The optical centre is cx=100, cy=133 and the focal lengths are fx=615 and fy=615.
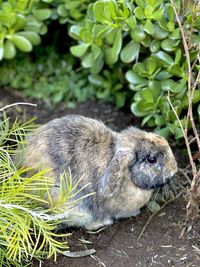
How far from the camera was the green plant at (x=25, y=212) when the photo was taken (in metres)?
3.90

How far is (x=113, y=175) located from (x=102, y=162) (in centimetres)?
16

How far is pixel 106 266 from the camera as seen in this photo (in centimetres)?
425

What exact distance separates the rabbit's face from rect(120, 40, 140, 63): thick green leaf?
865 millimetres

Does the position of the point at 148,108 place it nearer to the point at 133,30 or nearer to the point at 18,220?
the point at 133,30

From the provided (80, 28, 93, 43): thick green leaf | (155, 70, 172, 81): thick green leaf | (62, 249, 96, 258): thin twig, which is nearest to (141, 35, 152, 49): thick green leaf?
(155, 70, 172, 81): thick green leaf

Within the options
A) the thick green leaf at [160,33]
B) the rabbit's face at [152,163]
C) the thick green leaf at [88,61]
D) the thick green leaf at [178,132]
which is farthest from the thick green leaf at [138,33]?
the rabbit's face at [152,163]

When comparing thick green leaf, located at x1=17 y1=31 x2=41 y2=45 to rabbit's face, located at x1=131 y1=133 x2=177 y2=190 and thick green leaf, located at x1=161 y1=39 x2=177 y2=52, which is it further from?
rabbit's face, located at x1=131 y1=133 x2=177 y2=190

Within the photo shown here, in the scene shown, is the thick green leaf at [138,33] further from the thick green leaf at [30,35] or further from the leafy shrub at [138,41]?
the thick green leaf at [30,35]

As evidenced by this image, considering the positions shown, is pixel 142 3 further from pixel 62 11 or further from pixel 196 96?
pixel 62 11

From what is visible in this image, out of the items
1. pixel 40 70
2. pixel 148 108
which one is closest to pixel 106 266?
pixel 148 108

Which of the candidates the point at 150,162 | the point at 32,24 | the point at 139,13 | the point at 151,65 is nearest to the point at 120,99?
the point at 151,65

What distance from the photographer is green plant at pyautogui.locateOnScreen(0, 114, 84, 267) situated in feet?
12.8

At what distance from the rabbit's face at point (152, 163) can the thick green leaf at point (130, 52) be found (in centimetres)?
87

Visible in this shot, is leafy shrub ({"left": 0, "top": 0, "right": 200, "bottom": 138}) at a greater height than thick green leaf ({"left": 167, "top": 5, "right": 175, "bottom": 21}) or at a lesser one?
lesser
